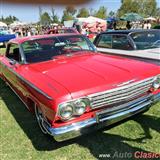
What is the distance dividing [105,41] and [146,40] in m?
1.24

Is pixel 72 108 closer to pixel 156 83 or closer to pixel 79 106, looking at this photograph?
pixel 79 106

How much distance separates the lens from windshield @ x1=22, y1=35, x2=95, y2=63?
393 cm

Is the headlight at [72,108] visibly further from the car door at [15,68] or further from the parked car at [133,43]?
the parked car at [133,43]

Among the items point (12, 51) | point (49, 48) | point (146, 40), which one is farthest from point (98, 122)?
point (146, 40)

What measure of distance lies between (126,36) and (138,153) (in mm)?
3589

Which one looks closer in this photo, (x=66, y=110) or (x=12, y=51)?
(x=66, y=110)

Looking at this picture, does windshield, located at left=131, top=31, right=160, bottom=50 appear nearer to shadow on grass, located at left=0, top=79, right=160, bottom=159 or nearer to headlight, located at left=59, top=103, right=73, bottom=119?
shadow on grass, located at left=0, top=79, right=160, bottom=159

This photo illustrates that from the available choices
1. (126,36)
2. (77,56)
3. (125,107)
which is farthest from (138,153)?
(126,36)

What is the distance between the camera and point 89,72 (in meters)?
2.98

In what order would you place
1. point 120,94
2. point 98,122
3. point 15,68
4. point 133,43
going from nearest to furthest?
point 98,122, point 120,94, point 15,68, point 133,43

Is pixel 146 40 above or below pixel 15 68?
above

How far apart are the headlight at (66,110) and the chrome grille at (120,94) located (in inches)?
10.8

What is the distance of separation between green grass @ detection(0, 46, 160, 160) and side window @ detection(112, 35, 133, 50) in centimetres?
229

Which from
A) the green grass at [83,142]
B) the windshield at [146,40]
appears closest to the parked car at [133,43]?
the windshield at [146,40]
